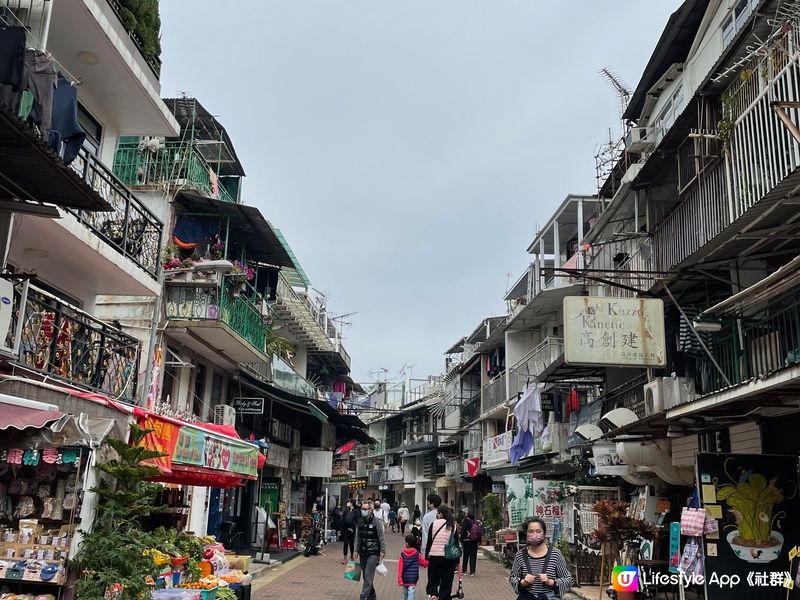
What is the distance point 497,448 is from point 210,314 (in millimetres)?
17029

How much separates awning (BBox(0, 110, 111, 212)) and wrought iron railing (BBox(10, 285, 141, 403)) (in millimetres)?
1121

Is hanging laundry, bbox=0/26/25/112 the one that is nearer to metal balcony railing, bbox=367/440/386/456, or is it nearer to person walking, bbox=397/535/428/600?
person walking, bbox=397/535/428/600

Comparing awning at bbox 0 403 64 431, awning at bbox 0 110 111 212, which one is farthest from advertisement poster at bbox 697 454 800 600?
awning at bbox 0 110 111 212

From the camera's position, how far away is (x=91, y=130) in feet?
40.5

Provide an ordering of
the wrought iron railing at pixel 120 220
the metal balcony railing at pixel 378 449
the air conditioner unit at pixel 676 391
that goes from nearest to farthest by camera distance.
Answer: the wrought iron railing at pixel 120 220, the air conditioner unit at pixel 676 391, the metal balcony railing at pixel 378 449

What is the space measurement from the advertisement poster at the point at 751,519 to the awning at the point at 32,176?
895cm

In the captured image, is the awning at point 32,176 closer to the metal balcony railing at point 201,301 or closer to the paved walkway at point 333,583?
the metal balcony railing at point 201,301

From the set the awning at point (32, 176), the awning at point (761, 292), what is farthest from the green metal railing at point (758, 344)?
the awning at point (32, 176)

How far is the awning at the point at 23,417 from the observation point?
6.84m

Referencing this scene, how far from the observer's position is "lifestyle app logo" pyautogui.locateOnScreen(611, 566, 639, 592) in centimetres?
1151

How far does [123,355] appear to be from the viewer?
11250 millimetres

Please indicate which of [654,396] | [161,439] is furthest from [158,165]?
[654,396]

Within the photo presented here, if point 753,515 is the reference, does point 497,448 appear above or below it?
above

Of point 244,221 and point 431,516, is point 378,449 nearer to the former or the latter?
point 244,221
